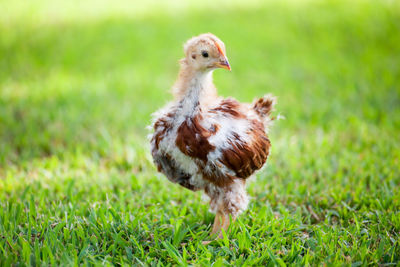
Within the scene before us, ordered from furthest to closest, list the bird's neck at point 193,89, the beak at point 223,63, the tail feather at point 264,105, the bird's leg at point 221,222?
the tail feather at point 264,105 < the bird's leg at point 221,222 < the bird's neck at point 193,89 < the beak at point 223,63

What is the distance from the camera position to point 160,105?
5.66 meters

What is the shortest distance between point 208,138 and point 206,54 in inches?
22.5

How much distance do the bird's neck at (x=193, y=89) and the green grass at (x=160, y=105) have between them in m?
0.94

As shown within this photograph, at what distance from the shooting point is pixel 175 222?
309 cm

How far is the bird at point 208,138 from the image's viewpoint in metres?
2.66

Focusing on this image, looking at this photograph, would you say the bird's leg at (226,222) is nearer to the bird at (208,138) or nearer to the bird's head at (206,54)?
the bird at (208,138)

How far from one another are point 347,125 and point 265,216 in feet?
8.33

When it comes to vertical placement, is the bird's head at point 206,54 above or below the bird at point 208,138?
above

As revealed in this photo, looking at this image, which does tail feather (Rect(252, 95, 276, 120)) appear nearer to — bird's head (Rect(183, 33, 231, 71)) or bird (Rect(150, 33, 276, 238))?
bird (Rect(150, 33, 276, 238))

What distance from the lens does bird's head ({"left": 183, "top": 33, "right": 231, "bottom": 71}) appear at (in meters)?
2.64

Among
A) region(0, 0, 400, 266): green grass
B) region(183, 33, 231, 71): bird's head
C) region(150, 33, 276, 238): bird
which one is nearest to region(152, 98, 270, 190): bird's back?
region(150, 33, 276, 238): bird

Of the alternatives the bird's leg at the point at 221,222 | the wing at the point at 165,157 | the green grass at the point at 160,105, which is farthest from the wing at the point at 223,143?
the green grass at the point at 160,105

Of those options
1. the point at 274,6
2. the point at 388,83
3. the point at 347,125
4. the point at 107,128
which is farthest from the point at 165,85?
the point at 274,6

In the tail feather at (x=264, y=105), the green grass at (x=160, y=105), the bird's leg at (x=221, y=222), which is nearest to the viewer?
the green grass at (x=160, y=105)
